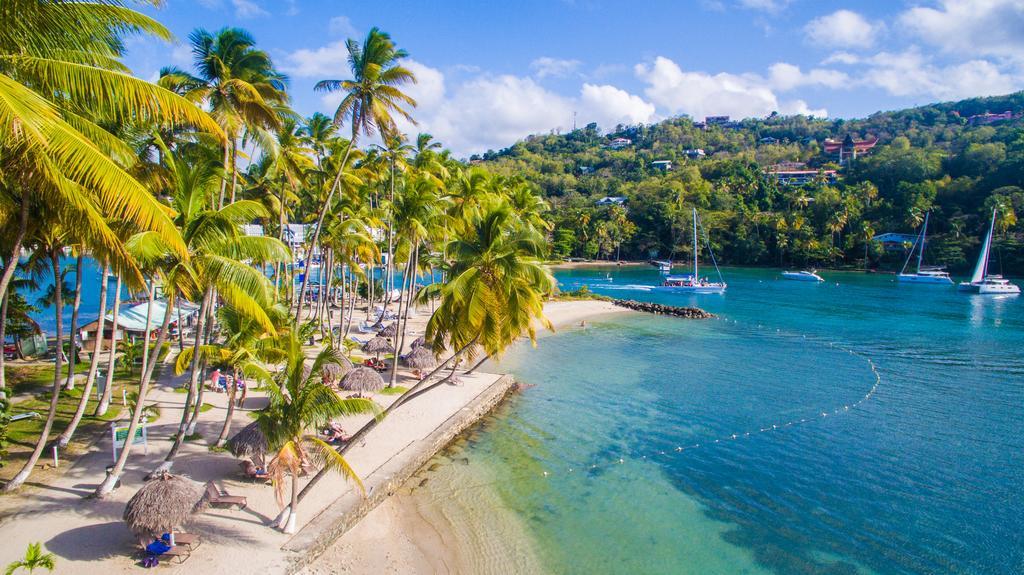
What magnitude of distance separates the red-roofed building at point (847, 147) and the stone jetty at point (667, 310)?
121 metres

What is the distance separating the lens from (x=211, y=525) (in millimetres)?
11570

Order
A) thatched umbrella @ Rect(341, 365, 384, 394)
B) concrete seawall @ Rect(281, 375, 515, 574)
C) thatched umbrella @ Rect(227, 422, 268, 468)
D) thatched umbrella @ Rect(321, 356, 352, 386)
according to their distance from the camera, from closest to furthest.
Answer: concrete seawall @ Rect(281, 375, 515, 574) < thatched umbrella @ Rect(227, 422, 268, 468) < thatched umbrella @ Rect(341, 365, 384, 394) < thatched umbrella @ Rect(321, 356, 352, 386)

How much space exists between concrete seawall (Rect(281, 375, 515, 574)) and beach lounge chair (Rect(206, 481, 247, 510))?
5.84ft

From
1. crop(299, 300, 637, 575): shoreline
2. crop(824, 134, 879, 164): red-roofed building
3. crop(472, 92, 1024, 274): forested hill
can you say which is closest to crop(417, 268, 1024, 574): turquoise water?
crop(299, 300, 637, 575): shoreline

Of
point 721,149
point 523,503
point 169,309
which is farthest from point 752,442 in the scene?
point 721,149

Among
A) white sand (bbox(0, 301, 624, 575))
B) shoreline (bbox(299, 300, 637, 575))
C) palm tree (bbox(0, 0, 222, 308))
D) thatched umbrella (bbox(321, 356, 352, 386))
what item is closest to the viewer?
palm tree (bbox(0, 0, 222, 308))

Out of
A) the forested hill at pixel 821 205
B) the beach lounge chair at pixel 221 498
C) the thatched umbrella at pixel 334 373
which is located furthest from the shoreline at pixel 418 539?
the forested hill at pixel 821 205

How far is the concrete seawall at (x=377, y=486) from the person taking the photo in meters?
11.1

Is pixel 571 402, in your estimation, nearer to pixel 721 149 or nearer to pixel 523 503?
pixel 523 503

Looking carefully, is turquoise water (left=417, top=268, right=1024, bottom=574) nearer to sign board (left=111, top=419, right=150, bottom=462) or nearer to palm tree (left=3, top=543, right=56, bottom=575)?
sign board (left=111, top=419, right=150, bottom=462)

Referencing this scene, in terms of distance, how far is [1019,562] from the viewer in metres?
12.3

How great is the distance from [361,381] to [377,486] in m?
6.58

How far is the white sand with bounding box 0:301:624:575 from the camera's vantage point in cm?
1025

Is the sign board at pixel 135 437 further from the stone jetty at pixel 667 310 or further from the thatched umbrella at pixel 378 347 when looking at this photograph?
the stone jetty at pixel 667 310
